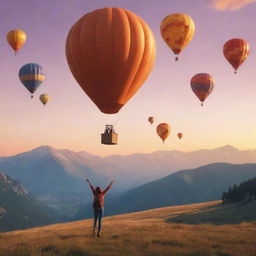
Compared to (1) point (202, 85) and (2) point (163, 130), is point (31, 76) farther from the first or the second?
(2) point (163, 130)

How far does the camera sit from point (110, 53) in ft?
85.6

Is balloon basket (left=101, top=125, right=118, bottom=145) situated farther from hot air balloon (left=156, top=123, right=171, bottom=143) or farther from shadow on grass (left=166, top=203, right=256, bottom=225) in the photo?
hot air balloon (left=156, top=123, right=171, bottom=143)

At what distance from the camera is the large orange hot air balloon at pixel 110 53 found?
85.5 ft

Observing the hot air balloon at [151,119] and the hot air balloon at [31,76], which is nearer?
the hot air balloon at [31,76]

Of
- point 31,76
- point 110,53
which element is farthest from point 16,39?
point 110,53

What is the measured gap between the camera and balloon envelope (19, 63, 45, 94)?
58.0m

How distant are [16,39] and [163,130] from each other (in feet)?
113

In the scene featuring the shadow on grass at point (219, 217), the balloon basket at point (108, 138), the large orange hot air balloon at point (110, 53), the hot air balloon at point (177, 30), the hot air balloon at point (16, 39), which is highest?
the hot air balloon at point (16, 39)

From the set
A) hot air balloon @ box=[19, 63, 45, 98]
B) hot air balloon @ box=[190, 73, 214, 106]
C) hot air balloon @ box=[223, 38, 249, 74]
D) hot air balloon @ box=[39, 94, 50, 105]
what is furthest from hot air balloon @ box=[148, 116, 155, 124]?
hot air balloon @ box=[223, 38, 249, 74]

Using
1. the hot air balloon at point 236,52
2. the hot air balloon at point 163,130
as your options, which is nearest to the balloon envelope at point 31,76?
the hot air balloon at point 163,130

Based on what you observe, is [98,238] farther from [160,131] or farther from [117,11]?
[160,131]

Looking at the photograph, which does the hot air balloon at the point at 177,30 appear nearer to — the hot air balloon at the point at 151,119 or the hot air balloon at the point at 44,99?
the hot air balloon at the point at 44,99

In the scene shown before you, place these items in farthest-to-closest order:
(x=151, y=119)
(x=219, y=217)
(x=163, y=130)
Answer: (x=151, y=119) → (x=219, y=217) → (x=163, y=130)

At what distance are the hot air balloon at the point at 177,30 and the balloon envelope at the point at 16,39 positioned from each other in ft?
104
